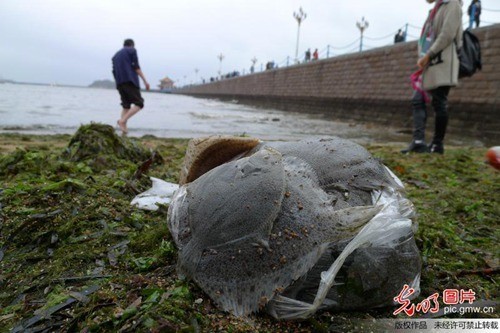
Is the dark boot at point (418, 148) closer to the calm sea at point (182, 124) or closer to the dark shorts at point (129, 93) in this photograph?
the calm sea at point (182, 124)

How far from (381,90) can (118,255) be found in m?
17.0

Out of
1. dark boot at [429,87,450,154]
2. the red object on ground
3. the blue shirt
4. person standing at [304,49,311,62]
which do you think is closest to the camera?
the red object on ground

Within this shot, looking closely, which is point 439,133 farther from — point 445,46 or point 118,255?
point 118,255

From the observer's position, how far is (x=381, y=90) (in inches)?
661

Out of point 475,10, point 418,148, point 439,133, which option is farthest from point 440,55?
point 475,10

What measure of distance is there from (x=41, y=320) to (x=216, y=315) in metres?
0.65

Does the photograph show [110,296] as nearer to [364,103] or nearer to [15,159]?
[15,159]

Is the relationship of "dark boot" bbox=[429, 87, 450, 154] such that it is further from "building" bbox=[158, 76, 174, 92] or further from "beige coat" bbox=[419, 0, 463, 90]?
"building" bbox=[158, 76, 174, 92]

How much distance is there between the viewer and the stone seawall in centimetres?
1059

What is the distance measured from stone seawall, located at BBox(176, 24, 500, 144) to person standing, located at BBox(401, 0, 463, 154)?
5896mm

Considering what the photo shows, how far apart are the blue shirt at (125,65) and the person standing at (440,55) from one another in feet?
17.8

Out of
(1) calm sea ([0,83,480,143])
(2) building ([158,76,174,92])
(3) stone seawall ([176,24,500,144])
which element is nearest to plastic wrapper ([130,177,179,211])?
(1) calm sea ([0,83,480,143])

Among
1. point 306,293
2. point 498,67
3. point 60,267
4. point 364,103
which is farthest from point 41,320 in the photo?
point 364,103

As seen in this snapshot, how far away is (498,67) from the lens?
10.4m
